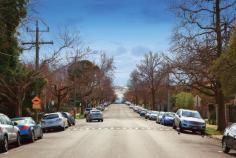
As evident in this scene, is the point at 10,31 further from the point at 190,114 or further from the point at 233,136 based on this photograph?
the point at 233,136

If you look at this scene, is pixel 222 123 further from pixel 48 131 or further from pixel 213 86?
pixel 48 131

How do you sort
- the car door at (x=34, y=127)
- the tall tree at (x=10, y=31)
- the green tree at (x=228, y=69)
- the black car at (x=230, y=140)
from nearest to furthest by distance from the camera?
the black car at (x=230, y=140) → the green tree at (x=228, y=69) → the car door at (x=34, y=127) → the tall tree at (x=10, y=31)

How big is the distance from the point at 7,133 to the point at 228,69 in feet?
42.3

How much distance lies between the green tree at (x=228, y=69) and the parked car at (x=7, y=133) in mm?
11724

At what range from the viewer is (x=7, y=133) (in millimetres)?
23859

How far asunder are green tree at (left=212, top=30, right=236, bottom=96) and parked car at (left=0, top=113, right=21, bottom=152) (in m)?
11.7

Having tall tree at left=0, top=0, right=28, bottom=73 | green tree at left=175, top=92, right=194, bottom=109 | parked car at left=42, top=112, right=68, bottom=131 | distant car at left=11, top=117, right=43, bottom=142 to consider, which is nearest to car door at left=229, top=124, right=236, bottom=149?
distant car at left=11, top=117, right=43, bottom=142

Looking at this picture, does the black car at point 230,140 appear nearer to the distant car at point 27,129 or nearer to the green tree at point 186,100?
the distant car at point 27,129

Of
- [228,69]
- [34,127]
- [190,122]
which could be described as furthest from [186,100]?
[34,127]

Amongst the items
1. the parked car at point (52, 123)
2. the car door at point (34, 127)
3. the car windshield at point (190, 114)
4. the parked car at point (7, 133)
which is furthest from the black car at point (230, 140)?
the parked car at point (52, 123)

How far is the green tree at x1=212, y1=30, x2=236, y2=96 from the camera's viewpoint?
28531 mm

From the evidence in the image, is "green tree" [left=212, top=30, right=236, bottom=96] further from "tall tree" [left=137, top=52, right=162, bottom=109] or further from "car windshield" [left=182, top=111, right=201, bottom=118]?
"tall tree" [left=137, top=52, right=162, bottom=109]

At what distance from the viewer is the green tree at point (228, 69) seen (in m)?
28.5

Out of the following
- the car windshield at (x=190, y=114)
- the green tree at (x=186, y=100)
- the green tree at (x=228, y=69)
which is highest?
the green tree at (x=228, y=69)
